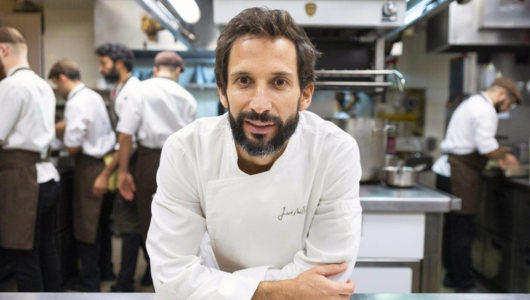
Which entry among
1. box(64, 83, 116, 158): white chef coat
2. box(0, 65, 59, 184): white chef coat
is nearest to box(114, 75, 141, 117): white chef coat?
box(64, 83, 116, 158): white chef coat

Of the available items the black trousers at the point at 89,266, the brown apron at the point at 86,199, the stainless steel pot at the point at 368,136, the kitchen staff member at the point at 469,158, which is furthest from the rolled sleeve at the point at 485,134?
the black trousers at the point at 89,266

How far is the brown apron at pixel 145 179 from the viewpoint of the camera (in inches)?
101

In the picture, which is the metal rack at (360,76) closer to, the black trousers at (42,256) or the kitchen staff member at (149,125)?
the kitchen staff member at (149,125)

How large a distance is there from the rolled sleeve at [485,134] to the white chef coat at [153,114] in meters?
2.05

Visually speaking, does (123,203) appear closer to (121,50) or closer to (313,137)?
(121,50)

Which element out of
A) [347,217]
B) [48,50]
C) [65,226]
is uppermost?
[48,50]

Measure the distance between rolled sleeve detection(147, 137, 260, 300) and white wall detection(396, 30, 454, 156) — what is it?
16.6ft

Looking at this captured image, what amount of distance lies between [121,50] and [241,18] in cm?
210

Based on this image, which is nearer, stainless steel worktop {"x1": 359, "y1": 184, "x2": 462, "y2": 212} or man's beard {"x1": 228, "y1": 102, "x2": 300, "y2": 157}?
man's beard {"x1": 228, "y1": 102, "x2": 300, "y2": 157}

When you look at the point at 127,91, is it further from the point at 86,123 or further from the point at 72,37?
the point at 72,37

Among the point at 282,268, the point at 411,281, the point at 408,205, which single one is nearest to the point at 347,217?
the point at 282,268

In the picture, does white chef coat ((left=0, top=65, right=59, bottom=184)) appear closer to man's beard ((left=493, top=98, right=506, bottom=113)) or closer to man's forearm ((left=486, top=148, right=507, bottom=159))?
man's forearm ((left=486, top=148, right=507, bottom=159))

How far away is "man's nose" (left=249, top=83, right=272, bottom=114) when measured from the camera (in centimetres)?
99

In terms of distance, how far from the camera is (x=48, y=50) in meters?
4.88
